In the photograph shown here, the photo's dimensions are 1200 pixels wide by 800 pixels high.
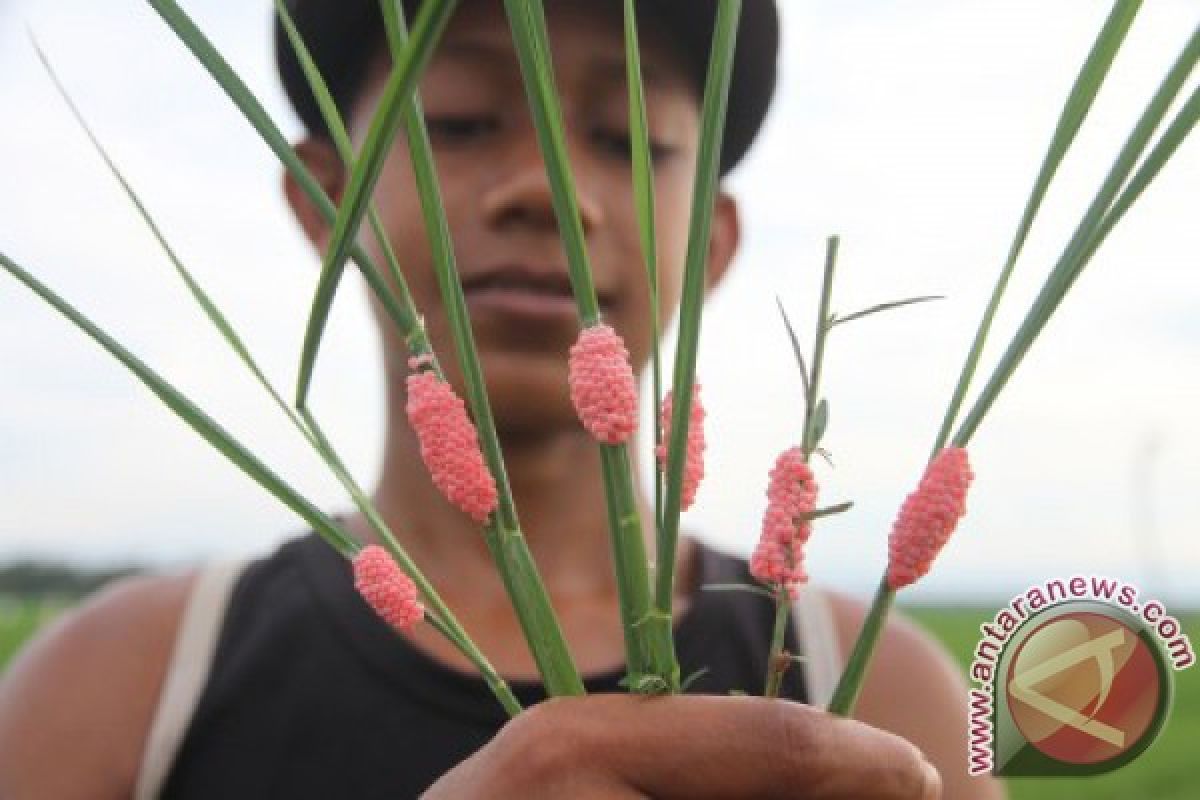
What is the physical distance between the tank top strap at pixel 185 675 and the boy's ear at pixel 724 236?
44 cm

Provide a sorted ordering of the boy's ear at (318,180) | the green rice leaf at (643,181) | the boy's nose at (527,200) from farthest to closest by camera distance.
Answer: the boy's ear at (318,180), the boy's nose at (527,200), the green rice leaf at (643,181)

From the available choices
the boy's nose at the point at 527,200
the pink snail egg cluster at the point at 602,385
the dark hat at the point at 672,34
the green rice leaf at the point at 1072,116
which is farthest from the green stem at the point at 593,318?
the dark hat at the point at 672,34

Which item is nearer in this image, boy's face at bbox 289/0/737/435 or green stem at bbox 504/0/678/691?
green stem at bbox 504/0/678/691

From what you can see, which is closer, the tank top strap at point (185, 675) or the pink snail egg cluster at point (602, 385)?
the pink snail egg cluster at point (602, 385)

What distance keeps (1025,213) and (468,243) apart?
19.1 inches

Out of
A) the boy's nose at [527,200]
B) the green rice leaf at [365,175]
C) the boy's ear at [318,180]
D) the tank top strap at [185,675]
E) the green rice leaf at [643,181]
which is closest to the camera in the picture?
the green rice leaf at [365,175]

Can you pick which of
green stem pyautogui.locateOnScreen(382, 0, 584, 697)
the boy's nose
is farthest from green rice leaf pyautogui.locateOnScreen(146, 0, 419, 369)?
the boy's nose

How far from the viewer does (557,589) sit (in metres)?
0.95

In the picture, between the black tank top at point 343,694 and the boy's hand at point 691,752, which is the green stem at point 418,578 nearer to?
the boy's hand at point 691,752

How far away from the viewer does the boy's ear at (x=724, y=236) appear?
3.55 ft

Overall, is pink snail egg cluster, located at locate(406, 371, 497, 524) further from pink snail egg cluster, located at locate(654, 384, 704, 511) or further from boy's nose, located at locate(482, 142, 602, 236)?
boy's nose, located at locate(482, 142, 602, 236)

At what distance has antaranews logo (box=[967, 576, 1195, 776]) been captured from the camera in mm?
541

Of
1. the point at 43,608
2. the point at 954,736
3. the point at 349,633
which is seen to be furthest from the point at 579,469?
the point at 43,608

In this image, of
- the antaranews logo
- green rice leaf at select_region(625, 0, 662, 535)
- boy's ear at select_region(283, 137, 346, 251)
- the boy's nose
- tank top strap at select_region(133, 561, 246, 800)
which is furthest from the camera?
boy's ear at select_region(283, 137, 346, 251)
